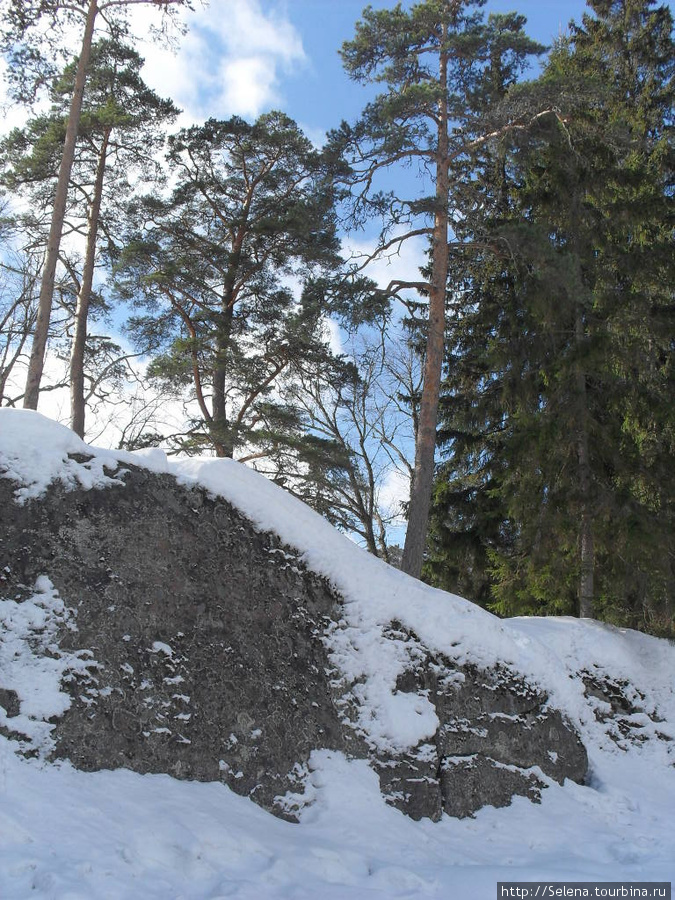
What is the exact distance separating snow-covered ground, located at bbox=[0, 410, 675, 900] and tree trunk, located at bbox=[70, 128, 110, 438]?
618 centimetres

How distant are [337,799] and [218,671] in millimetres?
1653

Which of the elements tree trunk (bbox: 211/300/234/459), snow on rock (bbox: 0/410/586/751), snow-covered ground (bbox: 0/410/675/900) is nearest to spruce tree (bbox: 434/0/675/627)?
snow-covered ground (bbox: 0/410/675/900)

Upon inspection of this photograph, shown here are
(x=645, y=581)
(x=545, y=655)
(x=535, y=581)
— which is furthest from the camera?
(x=535, y=581)

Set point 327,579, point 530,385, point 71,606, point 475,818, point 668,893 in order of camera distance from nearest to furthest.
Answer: point 668,893, point 71,606, point 475,818, point 327,579, point 530,385

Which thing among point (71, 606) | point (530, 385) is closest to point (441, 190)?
point (530, 385)

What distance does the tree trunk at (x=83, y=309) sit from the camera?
13.2 m

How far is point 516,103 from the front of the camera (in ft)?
38.9

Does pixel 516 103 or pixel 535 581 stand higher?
pixel 516 103

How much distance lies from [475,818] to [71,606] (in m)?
4.59

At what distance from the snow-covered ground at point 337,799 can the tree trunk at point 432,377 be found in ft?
8.82

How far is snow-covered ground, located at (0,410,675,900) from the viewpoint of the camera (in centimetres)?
470

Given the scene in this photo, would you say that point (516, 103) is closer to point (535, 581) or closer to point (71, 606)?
point (535, 581)

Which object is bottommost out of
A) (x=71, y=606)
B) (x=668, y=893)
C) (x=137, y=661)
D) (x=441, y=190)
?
(x=668, y=893)

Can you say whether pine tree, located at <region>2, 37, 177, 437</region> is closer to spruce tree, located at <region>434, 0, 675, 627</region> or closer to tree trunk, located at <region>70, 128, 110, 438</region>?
tree trunk, located at <region>70, 128, 110, 438</region>
